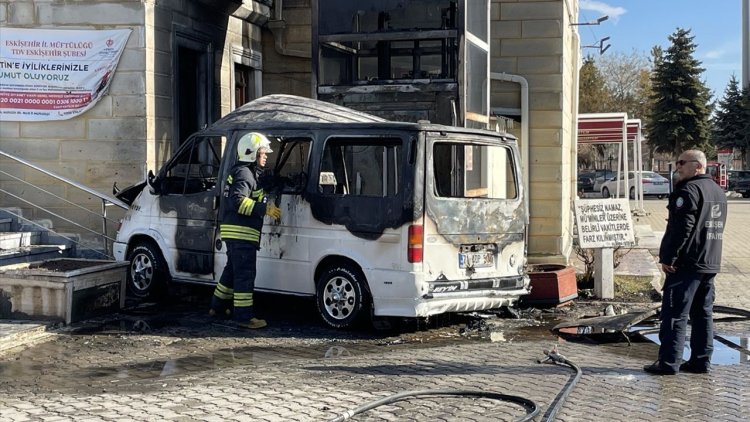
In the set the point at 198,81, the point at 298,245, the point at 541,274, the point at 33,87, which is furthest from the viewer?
the point at 198,81

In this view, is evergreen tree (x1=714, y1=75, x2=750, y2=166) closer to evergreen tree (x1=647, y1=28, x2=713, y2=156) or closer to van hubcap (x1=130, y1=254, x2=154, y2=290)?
evergreen tree (x1=647, y1=28, x2=713, y2=156)

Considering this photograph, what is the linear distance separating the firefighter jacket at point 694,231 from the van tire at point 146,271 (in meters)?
5.51

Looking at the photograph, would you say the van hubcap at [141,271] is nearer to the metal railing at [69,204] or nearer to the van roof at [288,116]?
the metal railing at [69,204]

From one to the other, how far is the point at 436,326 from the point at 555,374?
2.33 m

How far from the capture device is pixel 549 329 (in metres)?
8.95

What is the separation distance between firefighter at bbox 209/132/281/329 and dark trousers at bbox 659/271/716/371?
3.84 meters

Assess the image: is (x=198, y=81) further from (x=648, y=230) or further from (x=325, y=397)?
(x=648, y=230)

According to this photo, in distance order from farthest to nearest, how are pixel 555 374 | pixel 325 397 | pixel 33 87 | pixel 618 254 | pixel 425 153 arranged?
pixel 618 254
pixel 33 87
pixel 425 153
pixel 555 374
pixel 325 397

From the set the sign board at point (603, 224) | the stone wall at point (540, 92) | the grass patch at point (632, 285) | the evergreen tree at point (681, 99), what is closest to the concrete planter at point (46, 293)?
the sign board at point (603, 224)

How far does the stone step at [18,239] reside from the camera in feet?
34.5

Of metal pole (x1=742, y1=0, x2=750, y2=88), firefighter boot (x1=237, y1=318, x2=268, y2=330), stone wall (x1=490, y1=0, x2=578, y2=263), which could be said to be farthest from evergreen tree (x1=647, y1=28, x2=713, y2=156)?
firefighter boot (x1=237, y1=318, x2=268, y2=330)

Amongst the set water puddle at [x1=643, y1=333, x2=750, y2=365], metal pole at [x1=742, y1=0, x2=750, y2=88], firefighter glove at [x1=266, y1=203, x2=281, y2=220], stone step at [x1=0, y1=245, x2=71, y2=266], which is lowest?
water puddle at [x1=643, y1=333, x2=750, y2=365]

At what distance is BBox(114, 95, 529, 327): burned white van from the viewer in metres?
7.98

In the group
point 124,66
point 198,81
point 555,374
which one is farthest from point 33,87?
point 555,374
